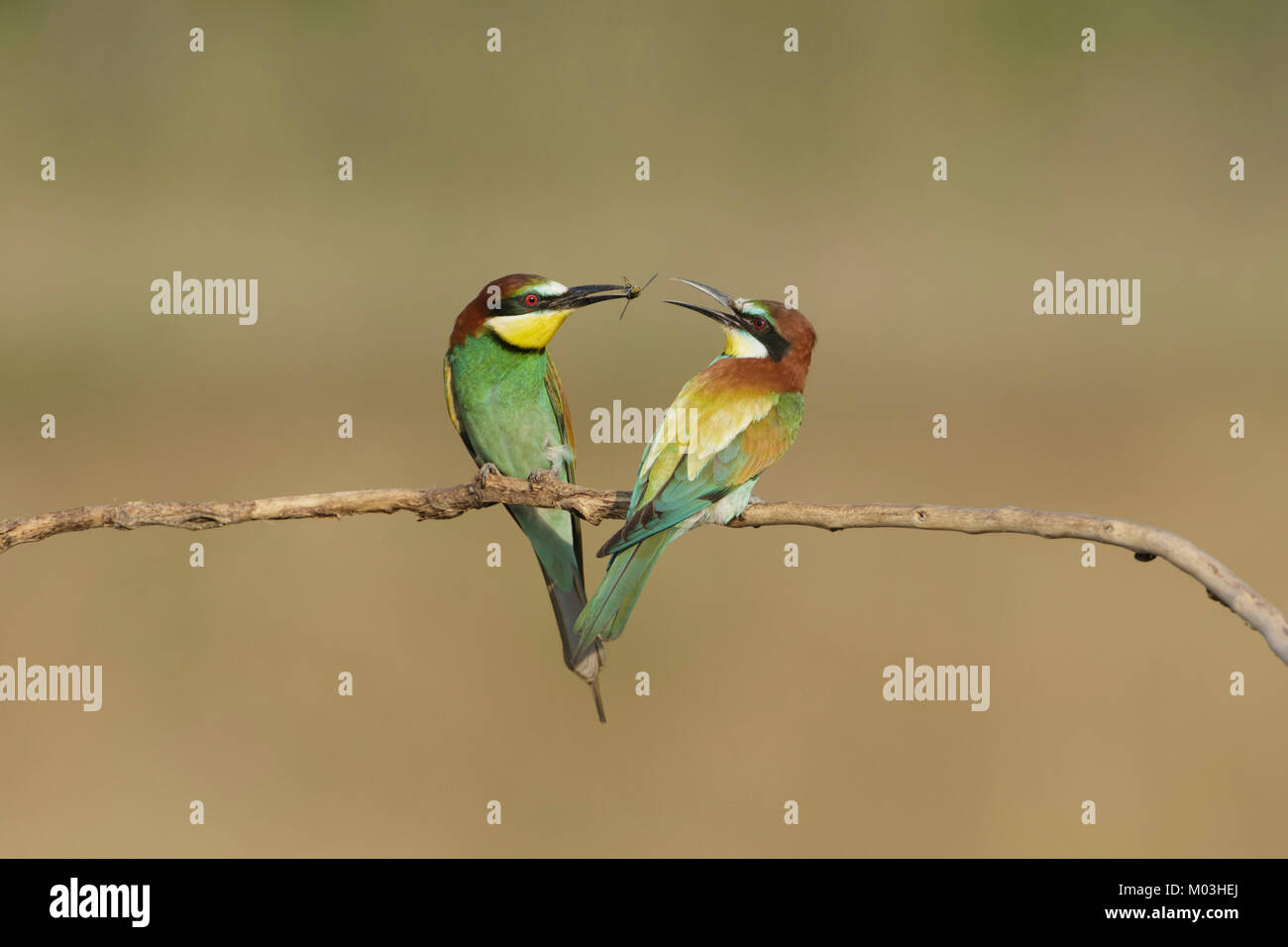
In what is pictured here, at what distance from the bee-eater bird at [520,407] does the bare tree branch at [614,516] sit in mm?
327

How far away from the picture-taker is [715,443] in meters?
1.74

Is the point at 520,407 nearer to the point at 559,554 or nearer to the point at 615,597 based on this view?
the point at 559,554

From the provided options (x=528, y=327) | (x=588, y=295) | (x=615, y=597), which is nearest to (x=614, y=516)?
(x=615, y=597)

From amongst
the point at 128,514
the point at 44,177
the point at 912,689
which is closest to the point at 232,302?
the point at 44,177

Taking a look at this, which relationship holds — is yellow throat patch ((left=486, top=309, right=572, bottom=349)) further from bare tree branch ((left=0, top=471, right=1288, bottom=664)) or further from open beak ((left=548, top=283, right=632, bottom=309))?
bare tree branch ((left=0, top=471, right=1288, bottom=664))

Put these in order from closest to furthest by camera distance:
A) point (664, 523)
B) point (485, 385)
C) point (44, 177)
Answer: point (664, 523), point (485, 385), point (44, 177)

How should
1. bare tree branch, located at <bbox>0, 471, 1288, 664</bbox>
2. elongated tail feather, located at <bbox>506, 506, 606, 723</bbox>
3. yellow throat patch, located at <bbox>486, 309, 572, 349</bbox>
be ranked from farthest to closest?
elongated tail feather, located at <bbox>506, 506, 606, 723</bbox>, yellow throat patch, located at <bbox>486, 309, 572, 349</bbox>, bare tree branch, located at <bbox>0, 471, 1288, 664</bbox>

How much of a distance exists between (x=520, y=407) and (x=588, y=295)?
533 mm

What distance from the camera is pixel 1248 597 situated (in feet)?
4.33

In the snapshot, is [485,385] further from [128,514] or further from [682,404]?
[128,514]

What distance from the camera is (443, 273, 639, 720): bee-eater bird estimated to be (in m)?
2.12

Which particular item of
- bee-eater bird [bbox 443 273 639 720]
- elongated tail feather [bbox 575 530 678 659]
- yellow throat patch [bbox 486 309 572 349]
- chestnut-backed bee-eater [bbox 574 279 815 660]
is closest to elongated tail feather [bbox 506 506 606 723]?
bee-eater bird [bbox 443 273 639 720]

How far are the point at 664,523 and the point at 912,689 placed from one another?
380 centimetres

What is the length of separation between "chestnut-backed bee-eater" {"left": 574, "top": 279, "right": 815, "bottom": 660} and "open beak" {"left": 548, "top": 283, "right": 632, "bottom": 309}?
0.14 meters
